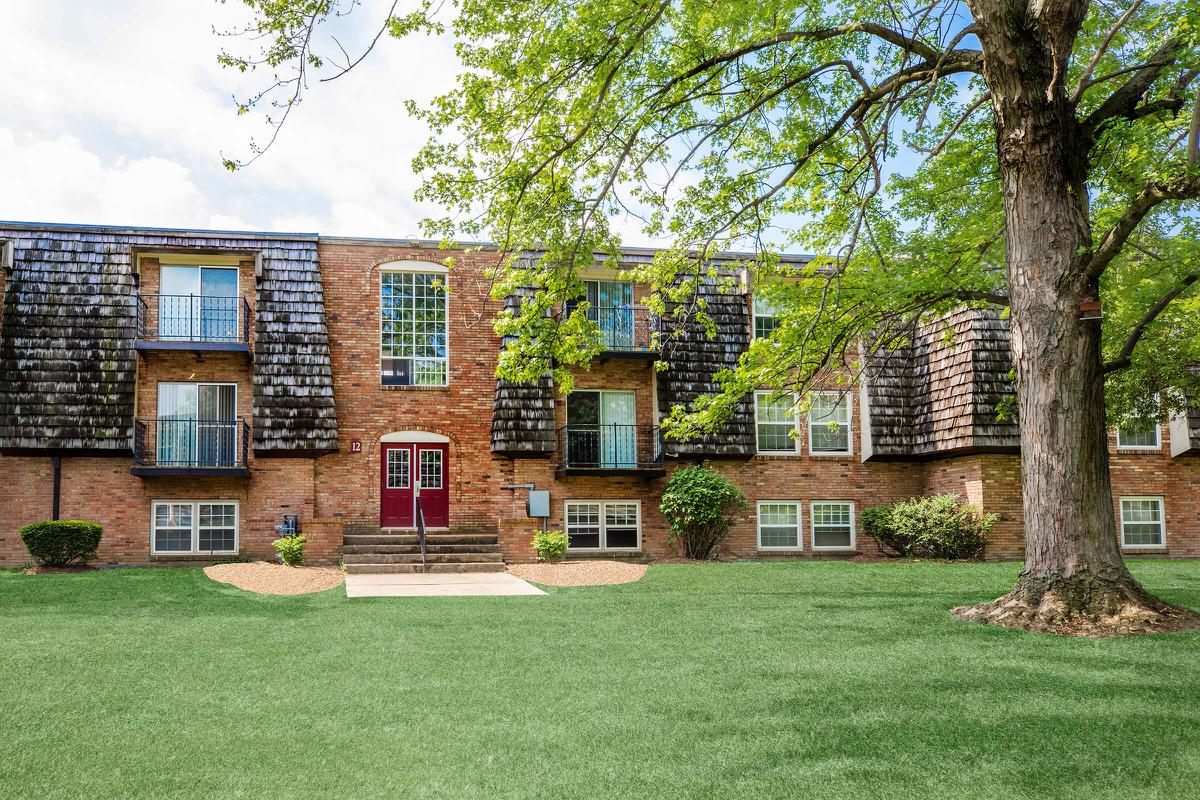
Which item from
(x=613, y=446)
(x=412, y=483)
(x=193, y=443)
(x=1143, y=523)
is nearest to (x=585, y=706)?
(x=412, y=483)

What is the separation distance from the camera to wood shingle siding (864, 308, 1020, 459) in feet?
58.9

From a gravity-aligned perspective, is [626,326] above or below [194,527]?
above

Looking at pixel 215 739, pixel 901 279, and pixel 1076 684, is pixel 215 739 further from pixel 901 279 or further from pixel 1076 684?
pixel 901 279

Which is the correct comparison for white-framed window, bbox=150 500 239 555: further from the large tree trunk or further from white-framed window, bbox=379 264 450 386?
the large tree trunk

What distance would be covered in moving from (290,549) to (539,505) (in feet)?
15.7

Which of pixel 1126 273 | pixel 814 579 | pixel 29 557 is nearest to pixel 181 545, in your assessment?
pixel 29 557

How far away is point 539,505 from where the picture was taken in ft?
59.3

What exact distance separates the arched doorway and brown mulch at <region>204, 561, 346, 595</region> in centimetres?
238

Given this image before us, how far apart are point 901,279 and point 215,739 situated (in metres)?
9.47

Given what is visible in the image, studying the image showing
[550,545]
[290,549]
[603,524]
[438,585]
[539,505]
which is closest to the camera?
[438,585]

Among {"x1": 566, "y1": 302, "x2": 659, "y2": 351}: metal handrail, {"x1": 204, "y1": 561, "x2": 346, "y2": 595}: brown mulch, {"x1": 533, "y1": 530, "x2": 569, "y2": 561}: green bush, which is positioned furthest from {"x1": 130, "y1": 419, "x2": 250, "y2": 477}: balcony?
{"x1": 566, "y1": 302, "x2": 659, "y2": 351}: metal handrail

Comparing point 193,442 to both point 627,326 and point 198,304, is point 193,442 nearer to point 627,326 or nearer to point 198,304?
point 198,304

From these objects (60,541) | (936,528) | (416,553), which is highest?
(60,541)

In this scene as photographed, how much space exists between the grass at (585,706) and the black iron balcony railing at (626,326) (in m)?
9.86
